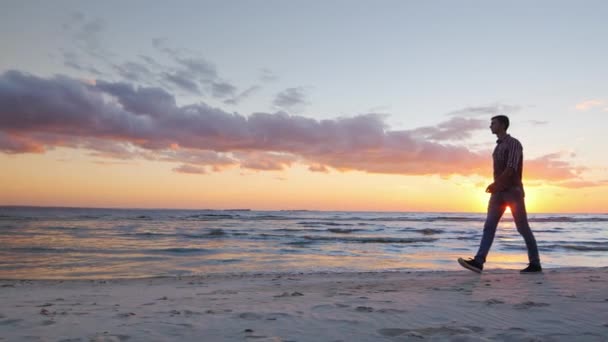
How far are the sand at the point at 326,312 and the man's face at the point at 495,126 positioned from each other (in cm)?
220

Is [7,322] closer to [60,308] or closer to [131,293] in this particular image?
[60,308]

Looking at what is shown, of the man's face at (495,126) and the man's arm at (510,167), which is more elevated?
the man's face at (495,126)

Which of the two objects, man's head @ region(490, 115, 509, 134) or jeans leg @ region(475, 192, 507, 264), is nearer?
jeans leg @ region(475, 192, 507, 264)

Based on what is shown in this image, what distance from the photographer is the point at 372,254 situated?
42.0ft

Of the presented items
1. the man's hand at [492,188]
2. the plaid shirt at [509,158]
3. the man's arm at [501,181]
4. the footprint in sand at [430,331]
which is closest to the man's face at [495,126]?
the plaid shirt at [509,158]

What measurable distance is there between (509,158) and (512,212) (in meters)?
0.80

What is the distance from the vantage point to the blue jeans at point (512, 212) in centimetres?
645

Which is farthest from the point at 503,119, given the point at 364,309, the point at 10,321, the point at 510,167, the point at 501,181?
the point at 10,321

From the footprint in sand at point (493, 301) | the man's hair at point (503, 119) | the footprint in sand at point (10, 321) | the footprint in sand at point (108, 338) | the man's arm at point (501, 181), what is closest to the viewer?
the footprint in sand at point (108, 338)

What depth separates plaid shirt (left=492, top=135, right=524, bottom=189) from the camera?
643 centimetres

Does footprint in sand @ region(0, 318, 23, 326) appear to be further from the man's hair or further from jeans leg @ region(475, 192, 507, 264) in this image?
the man's hair

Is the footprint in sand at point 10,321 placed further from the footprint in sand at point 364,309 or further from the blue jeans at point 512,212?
the blue jeans at point 512,212

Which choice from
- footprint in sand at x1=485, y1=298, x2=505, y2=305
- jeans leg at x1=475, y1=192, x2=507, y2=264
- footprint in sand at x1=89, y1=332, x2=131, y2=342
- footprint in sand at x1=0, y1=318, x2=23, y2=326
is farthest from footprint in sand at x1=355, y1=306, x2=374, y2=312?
jeans leg at x1=475, y1=192, x2=507, y2=264

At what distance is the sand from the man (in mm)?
700
